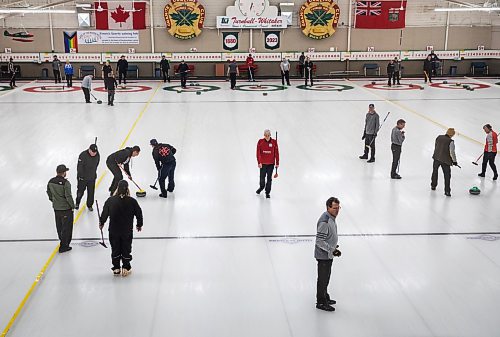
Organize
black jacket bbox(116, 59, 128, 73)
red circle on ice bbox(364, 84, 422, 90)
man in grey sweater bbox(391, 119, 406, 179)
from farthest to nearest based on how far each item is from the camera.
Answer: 1. black jacket bbox(116, 59, 128, 73)
2. red circle on ice bbox(364, 84, 422, 90)
3. man in grey sweater bbox(391, 119, 406, 179)

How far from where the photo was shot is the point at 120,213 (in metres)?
7.73

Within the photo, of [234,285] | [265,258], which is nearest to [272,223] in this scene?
[265,258]

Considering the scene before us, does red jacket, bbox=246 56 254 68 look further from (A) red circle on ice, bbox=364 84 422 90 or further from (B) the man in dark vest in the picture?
(B) the man in dark vest

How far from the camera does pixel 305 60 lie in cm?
3219

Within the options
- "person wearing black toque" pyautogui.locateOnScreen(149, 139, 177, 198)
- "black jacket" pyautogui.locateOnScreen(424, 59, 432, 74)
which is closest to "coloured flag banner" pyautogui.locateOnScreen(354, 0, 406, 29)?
"black jacket" pyautogui.locateOnScreen(424, 59, 432, 74)

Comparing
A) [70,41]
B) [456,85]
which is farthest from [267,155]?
[70,41]

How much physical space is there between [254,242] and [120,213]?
2518mm

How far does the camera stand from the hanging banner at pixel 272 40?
3397cm

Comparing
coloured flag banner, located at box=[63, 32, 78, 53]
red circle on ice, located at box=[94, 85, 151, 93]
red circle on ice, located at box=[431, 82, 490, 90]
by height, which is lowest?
red circle on ice, located at box=[94, 85, 151, 93]

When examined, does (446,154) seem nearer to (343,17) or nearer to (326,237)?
(326,237)

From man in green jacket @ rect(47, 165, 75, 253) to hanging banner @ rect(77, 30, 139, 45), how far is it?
1028 inches

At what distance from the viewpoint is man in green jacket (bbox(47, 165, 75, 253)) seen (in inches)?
340

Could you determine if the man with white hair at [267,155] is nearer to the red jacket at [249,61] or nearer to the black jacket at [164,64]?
the black jacket at [164,64]

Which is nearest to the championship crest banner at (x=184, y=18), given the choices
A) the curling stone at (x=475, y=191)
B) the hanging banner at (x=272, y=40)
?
the hanging banner at (x=272, y=40)
